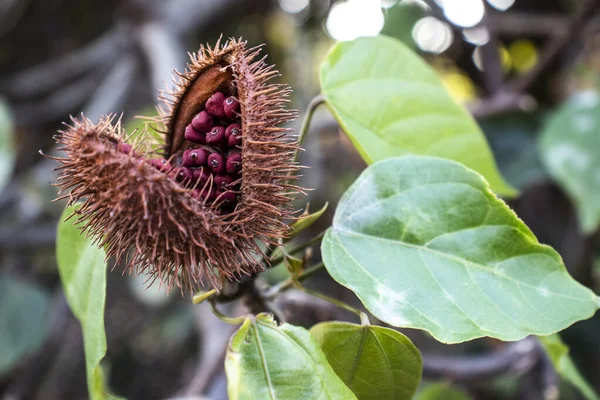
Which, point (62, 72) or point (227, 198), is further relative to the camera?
point (62, 72)

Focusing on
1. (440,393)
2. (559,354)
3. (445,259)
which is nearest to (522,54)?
(440,393)

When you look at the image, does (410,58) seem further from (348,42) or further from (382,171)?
(382,171)

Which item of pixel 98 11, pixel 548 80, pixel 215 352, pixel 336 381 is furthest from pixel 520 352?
pixel 98 11

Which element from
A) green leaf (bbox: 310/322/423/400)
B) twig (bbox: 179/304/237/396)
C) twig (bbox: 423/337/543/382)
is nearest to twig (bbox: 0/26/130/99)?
twig (bbox: 179/304/237/396)

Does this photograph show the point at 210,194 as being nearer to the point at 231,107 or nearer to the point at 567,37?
the point at 231,107

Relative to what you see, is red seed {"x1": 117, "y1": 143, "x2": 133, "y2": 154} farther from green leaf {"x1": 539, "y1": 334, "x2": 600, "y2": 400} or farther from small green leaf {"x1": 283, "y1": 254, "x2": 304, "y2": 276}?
green leaf {"x1": 539, "y1": 334, "x2": 600, "y2": 400}
